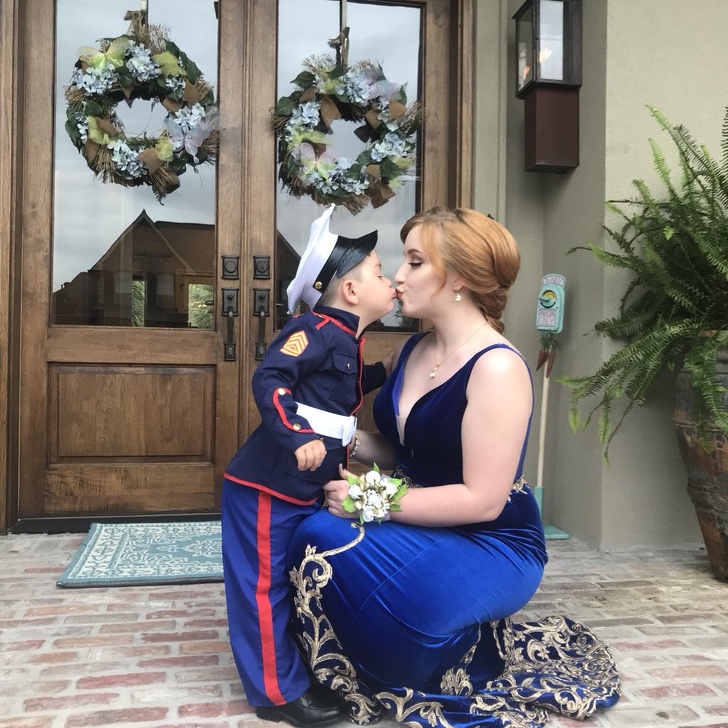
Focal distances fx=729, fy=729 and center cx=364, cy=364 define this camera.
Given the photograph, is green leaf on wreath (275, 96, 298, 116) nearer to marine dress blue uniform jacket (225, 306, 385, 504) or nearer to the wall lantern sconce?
the wall lantern sconce

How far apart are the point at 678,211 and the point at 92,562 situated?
9.44 ft

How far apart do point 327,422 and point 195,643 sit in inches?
38.8

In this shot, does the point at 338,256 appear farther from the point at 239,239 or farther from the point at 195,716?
the point at 239,239

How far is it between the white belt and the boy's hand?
99mm

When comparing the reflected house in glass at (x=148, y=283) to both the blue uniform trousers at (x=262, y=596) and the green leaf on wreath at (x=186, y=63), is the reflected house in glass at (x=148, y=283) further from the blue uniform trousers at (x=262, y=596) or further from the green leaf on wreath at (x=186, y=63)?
the blue uniform trousers at (x=262, y=596)

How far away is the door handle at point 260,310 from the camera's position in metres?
3.85

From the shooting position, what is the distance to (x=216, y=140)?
3809 mm

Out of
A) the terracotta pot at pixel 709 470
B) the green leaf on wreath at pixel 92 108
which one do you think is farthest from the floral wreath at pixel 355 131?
the terracotta pot at pixel 709 470

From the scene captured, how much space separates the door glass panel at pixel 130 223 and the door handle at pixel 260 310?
24 cm

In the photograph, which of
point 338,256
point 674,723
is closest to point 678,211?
point 338,256

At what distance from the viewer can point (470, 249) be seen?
73.1 inches

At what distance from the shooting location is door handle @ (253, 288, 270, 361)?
3.85m

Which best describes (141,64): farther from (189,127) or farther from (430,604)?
(430,604)

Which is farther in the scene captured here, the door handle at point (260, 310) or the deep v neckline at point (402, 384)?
the door handle at point (260, 310)
